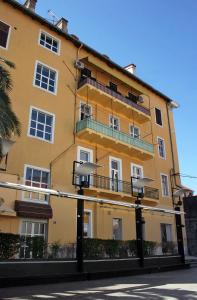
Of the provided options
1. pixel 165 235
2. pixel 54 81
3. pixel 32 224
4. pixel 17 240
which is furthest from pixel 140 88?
pixel 17 240

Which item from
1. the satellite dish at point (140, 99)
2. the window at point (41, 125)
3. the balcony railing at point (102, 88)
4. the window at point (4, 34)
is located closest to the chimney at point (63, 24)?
the balcony railing at point (102, 88)

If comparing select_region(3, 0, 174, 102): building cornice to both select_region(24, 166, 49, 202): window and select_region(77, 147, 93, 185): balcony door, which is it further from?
select_region(24, 166, 49, 202): window

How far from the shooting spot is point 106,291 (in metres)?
7.49

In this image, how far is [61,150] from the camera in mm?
19344

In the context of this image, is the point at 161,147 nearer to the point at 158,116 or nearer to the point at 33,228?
the point at 158,116

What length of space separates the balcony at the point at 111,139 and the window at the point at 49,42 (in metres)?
6.02

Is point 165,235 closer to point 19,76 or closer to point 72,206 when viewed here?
point 72,206

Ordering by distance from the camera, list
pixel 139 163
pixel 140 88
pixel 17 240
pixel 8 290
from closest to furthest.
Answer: pixel 8 290 < pixel 17 240 < pixel 139 163 < pixel 140 88

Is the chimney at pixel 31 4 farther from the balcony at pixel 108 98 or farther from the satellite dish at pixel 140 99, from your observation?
the satellite dish at pixel 140 99

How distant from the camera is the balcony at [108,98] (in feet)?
70.1

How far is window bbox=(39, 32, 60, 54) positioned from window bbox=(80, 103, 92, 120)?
4452mm

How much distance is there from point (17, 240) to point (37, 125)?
916 cm

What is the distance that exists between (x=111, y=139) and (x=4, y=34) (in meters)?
9.95

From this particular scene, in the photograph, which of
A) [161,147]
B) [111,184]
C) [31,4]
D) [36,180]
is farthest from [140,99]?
[36,180]
